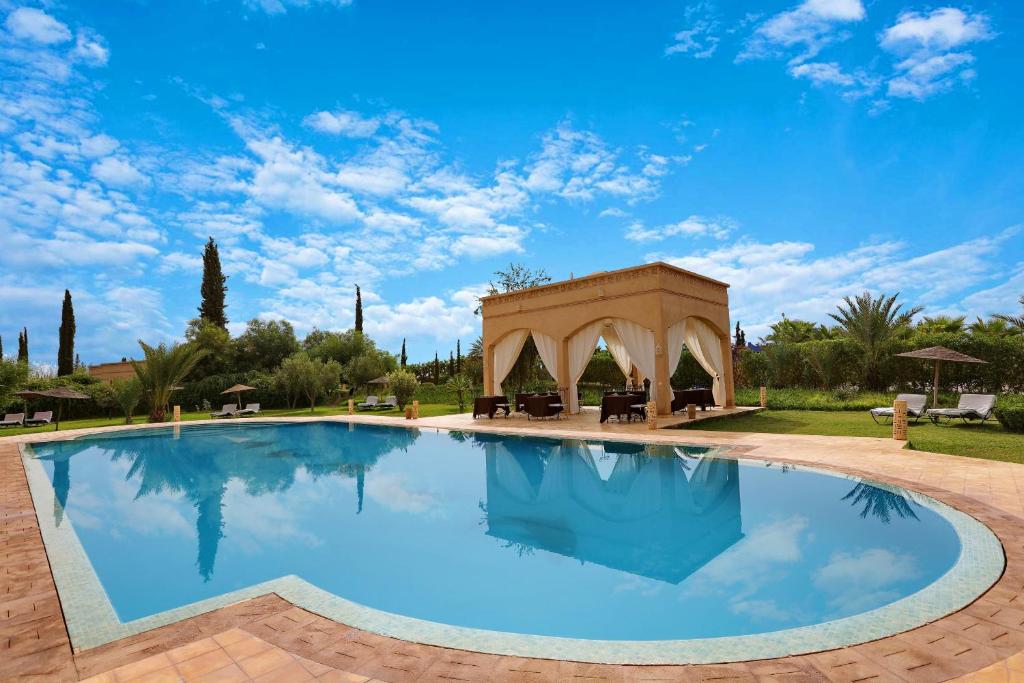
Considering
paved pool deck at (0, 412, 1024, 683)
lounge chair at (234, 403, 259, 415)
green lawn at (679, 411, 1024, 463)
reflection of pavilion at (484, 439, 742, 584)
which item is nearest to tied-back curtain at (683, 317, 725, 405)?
green lawn at (679, 411, 1024, 463)

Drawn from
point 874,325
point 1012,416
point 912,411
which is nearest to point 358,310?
point 874,325

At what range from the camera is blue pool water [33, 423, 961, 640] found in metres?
4.07

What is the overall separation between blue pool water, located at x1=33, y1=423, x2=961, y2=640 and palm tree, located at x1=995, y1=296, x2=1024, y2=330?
57.8 ft

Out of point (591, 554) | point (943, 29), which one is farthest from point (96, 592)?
point (943, 29)

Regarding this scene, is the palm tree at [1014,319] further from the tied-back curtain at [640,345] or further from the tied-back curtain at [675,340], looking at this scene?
the tied-back curtain at [640,345]

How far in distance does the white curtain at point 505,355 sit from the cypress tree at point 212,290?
2435cm

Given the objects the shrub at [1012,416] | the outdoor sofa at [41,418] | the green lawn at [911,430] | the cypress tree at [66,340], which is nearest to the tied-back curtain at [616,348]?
the green lawn at [911,430]

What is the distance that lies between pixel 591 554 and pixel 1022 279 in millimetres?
22147

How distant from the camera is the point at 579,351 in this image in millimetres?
17047

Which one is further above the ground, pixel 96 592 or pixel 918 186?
pixel 918 186

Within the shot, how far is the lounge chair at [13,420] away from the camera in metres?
21.7

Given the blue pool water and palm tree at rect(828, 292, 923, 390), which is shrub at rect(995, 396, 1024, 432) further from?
palm tree at rect(828, 292, 923, 390)

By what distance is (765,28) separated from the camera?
11.4 metres

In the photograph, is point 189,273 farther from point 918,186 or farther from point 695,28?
point 918,186
